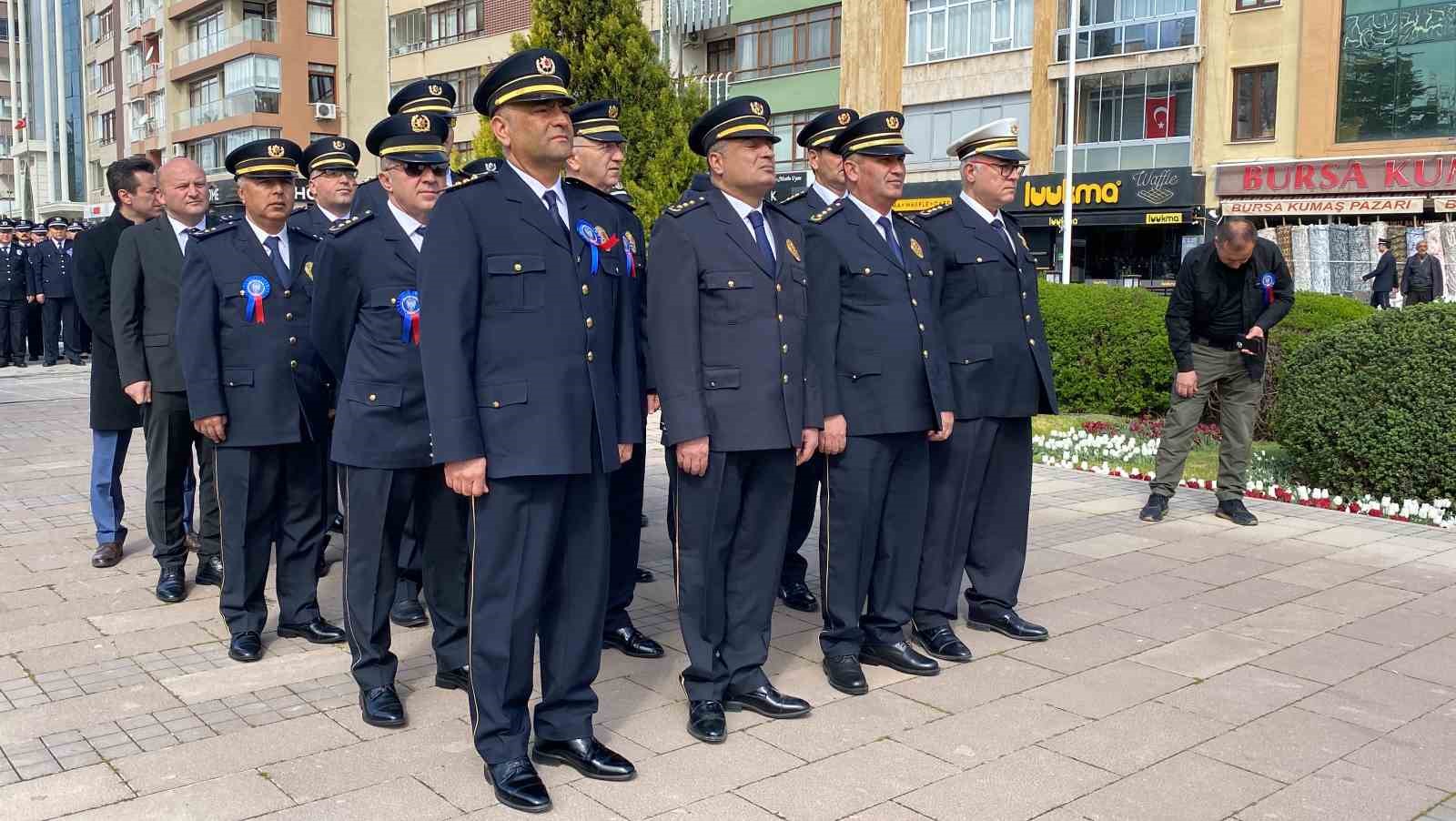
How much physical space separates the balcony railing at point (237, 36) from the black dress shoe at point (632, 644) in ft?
166

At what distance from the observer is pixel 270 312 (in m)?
5.64

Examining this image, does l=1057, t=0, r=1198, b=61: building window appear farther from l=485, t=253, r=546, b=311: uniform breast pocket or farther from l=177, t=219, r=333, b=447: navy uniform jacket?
l=485, t=253, r=546, b=311: uniform breast pocket

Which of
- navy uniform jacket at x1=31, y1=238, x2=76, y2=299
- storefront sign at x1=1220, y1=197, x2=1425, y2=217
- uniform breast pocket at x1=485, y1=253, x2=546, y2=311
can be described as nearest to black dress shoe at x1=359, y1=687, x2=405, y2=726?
uniform breast pocket at x1=485, y1=253, x2=546, y2=311

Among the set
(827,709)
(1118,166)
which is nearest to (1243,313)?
(827,709)

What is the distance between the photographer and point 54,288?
2050 centimetres

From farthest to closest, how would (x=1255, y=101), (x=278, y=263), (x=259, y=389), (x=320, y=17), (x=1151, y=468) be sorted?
(x=320, y=17), (x=1255, y=101), (x=1151, y=468), (x=278, y=263), (x=259, y=389)

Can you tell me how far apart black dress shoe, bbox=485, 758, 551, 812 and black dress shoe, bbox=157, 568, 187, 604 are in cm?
302

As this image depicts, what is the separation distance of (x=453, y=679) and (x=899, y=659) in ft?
5.77

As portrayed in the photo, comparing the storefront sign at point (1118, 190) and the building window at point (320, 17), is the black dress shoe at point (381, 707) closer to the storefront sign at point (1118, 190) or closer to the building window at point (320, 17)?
the storefront sign at point (1118, 190)

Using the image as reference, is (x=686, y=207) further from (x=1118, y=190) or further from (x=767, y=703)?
(x=1118, y=190)

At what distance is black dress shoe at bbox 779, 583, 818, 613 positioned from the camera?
6.39m

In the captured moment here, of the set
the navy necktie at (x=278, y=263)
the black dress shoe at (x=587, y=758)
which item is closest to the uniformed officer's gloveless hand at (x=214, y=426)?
the navy necktie at (x=278, y=263)

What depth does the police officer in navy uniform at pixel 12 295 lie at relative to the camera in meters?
20.4

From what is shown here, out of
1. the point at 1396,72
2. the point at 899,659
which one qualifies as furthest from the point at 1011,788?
the point at 1396,72
